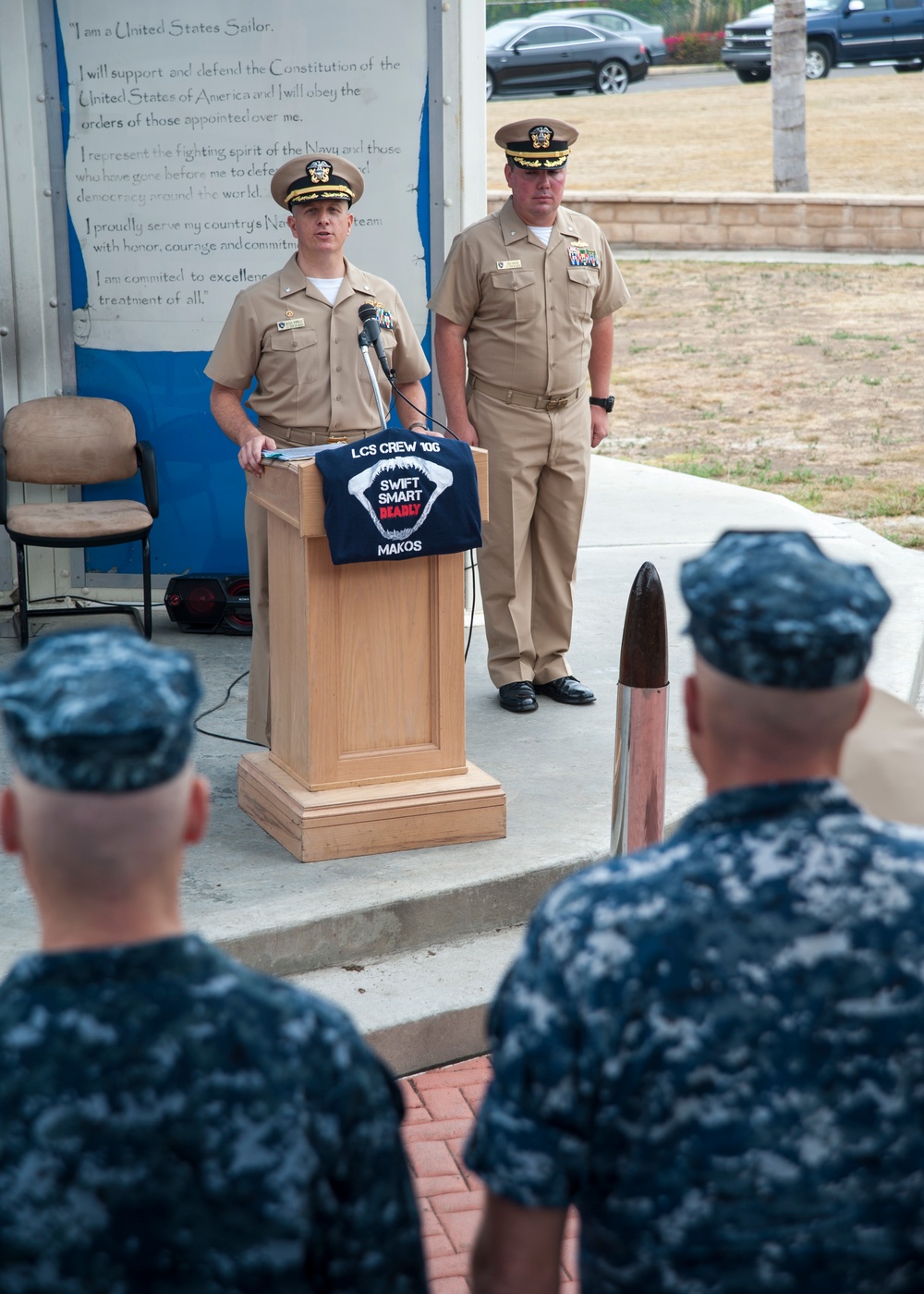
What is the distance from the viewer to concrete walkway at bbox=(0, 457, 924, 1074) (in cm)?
417

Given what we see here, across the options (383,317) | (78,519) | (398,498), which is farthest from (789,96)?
(398,498)

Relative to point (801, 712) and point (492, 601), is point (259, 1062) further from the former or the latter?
point (492, 601)

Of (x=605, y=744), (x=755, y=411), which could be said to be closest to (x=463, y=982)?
(x=605, y=744)

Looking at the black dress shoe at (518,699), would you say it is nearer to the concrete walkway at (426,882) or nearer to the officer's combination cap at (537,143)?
the concrete walkway at (426,882)

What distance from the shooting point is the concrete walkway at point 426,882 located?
4.17 metres

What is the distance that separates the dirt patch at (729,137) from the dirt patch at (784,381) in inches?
194

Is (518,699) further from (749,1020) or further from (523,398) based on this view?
(749,1020)

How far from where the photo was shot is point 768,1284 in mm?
1527

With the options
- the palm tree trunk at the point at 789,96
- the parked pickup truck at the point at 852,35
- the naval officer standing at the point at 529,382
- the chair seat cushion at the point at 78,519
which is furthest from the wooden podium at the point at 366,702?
the parked pickup truck at the point at 852,35

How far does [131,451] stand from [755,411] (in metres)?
8.07

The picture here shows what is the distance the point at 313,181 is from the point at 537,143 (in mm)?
1056

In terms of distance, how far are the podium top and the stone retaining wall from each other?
1558 cm

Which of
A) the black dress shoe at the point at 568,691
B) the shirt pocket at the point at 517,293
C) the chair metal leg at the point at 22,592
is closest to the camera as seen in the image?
the shirt pocket at the point at 517,293

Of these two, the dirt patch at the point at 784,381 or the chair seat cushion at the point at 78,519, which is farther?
the dirt patch at the point at 784,381
